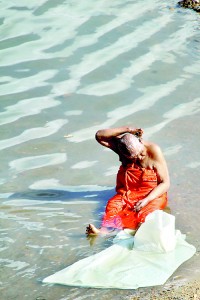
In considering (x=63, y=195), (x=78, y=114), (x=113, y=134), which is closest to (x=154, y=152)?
(x=113, y=134)

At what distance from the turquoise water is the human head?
0.67 m

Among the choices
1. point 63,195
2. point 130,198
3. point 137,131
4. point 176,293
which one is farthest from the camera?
point 63,195

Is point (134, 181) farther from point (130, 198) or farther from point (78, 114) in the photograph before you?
point (78, 114)

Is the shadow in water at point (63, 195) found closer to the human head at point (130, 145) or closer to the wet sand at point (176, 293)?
the human head at point (130, 145)

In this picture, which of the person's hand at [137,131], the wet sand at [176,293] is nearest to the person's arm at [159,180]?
the person's hand at [137,131]

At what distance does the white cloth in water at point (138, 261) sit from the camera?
454 centimetres

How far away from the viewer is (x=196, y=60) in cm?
919

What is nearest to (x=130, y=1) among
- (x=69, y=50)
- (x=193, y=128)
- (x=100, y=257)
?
(x=69, y=50)

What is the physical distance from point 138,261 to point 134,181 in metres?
1.13

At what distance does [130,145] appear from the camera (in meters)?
5.54

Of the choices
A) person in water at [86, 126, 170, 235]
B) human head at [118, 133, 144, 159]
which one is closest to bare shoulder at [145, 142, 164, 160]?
person in water at [86, 126, 170, 235]

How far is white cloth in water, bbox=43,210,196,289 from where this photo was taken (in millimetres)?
4543

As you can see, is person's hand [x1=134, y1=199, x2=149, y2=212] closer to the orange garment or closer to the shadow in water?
the orange garment

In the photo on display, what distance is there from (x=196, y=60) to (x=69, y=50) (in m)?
2.04
